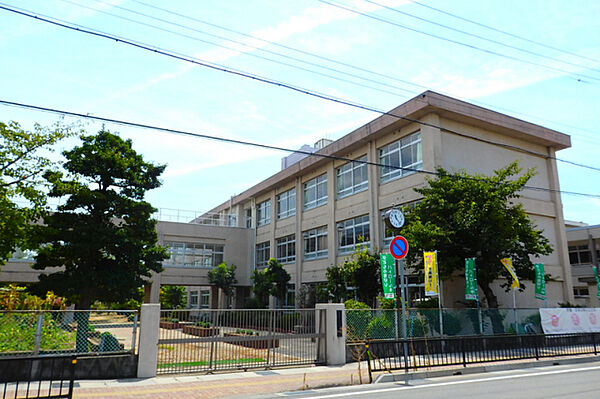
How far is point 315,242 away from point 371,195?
325 inches

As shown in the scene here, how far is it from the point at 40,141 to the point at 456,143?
19508 mm

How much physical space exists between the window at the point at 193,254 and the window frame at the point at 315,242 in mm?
9640

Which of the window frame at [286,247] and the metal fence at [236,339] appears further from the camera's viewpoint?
the window frame at [286,247]

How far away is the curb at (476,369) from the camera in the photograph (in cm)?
1178

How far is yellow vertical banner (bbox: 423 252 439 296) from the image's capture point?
17891mm

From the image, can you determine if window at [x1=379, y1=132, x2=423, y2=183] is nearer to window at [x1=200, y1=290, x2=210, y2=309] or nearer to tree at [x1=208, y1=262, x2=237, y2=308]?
tree at [x1=208, y1=262, x2=237, y2=308]

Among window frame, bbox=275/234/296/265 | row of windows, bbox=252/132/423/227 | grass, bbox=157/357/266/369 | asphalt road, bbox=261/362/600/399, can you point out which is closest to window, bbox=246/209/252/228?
row of windows, bbox=252/132/423/227

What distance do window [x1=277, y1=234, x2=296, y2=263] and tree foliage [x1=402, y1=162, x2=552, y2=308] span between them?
16307 millimetres

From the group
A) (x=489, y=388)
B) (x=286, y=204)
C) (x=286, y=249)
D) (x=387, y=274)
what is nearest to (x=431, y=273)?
(x=387, y=274)

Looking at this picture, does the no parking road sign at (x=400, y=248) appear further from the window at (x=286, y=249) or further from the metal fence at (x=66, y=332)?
the window at (x=286, y=249)

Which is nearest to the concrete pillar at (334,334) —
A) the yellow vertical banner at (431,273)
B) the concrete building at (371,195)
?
the yellow vertical banner at (431,273)

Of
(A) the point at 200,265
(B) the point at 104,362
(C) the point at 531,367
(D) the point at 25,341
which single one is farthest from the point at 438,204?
(A) the point at 200,265

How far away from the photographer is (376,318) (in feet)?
53.4

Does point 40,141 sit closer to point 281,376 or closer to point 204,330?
point 204,330
